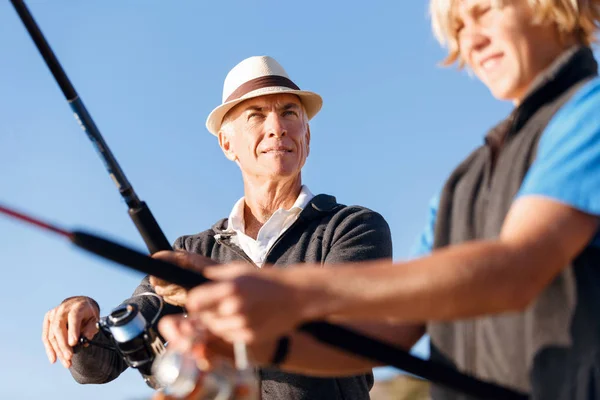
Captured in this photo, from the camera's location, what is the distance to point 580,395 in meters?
2.57

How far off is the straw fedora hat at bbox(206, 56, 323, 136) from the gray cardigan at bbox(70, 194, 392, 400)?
0.78 meters

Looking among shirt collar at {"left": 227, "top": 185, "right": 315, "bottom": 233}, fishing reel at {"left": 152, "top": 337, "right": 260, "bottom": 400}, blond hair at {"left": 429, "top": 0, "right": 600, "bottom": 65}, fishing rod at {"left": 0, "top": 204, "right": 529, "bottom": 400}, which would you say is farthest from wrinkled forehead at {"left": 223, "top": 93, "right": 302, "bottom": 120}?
fishing reel at {"left": 152, "top": 337, "right": 260, "bottom": 400}

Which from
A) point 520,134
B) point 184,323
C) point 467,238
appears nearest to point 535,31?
point 520,134

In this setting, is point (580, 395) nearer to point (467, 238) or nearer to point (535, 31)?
point (467, 238)

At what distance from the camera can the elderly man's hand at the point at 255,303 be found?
214 centimetres

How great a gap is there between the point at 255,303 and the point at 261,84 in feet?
13.4

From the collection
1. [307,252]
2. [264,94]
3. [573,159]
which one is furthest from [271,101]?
[573,159]

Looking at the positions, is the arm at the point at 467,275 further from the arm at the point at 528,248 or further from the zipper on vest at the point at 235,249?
the zipper on vest at the point at 235,249

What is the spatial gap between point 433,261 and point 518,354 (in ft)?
1.88

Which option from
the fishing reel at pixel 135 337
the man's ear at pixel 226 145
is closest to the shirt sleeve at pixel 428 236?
the fishing reel at pixel 135 337

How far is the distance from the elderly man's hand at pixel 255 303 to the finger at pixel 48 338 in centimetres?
281

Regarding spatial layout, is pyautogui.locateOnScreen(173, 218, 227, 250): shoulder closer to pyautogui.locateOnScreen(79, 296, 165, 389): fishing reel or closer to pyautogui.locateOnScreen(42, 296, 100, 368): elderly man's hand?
pyautogui.locateOnScreen(42, 296, 100, 368): elderly man's hand

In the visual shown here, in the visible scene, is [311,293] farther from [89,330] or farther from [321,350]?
[89,330]

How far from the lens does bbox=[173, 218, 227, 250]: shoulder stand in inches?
232
